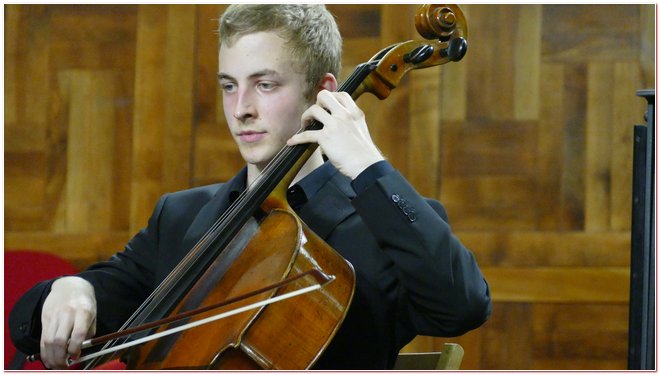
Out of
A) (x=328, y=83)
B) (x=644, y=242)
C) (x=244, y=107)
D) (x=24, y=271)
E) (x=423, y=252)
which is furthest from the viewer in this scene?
(x=24, y=271)

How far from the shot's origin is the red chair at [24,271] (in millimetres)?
Result: 2338

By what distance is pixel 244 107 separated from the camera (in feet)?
4.63

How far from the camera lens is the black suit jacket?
129cm

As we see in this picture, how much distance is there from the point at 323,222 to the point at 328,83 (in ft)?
0.71

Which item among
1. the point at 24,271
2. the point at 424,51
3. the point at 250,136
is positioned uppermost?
the point at 424,51

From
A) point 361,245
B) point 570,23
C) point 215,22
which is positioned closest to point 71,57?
point 215,22

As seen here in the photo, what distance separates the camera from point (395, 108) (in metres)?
2.54

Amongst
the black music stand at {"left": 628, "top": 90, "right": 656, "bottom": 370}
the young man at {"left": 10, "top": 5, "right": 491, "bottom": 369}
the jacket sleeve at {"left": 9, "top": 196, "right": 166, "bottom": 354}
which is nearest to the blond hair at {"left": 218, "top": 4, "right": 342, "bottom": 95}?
the young man at {"left": 10, "top": 5, "right": 491, "bottom": 369}

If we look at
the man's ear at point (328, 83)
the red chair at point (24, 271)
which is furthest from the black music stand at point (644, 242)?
the red chair at point (24, 271)

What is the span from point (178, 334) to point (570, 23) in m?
1.57

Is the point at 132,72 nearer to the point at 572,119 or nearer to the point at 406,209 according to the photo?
the point at 572,119

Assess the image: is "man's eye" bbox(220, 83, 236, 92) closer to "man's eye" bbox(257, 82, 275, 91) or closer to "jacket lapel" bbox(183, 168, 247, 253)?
"man's eye" bbox(257, 82, 275, 91)

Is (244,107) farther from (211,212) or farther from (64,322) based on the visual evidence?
(64,322)

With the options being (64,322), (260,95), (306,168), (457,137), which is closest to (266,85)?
(260,95)
